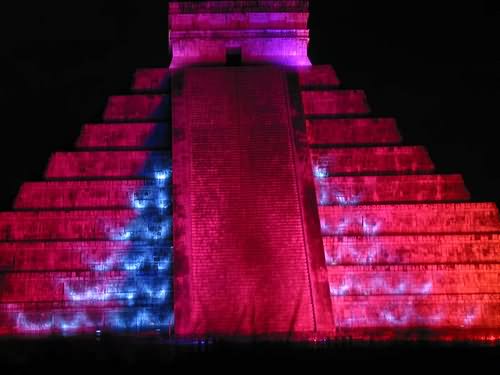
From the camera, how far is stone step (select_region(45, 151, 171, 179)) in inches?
798

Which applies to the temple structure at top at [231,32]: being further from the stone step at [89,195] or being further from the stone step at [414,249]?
the stone step at [414,249]

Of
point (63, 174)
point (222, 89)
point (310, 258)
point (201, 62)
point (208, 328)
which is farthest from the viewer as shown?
point (201, 62)

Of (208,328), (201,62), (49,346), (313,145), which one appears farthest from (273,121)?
(49,346)

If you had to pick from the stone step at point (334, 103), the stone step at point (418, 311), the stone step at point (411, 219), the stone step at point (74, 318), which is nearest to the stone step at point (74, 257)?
the stone step at point (74, 318)

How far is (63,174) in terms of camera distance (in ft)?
66.5

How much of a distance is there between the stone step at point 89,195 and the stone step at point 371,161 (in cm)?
438

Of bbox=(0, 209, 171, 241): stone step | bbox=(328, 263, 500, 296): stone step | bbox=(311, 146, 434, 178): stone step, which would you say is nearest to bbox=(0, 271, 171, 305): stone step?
bbox=(0, 209, 171, 241): stone step

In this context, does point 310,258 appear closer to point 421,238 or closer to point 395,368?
point 421,238

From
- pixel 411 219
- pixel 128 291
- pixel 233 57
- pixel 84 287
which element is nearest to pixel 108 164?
pixel 84 287

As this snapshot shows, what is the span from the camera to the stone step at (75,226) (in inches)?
755

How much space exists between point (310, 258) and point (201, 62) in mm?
8077

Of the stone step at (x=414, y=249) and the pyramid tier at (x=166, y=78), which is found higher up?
the pyramid tier at (x=166, y=78)

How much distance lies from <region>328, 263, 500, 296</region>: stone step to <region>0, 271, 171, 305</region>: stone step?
4.41 metres

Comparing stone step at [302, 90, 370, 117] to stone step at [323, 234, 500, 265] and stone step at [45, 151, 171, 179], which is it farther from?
stone step at [45, 151, 171, 179]
